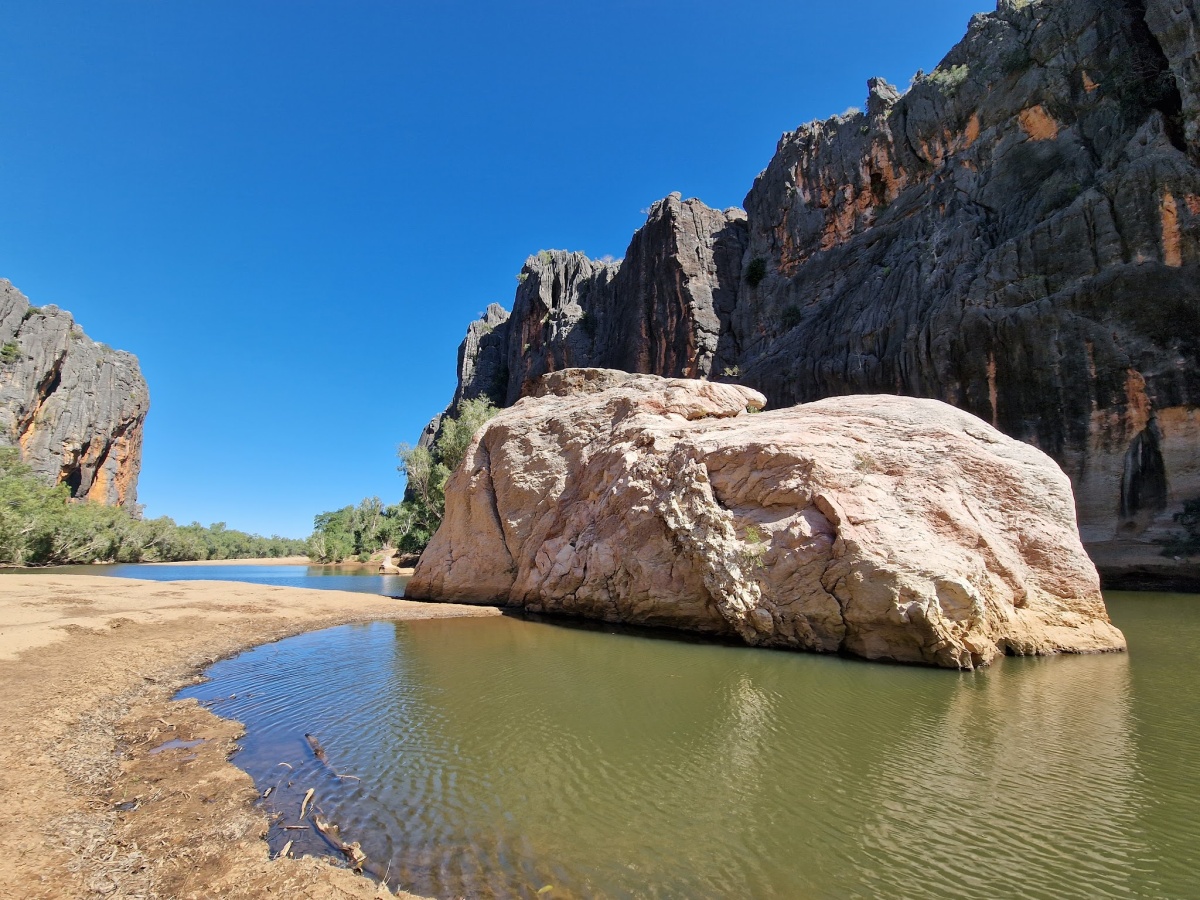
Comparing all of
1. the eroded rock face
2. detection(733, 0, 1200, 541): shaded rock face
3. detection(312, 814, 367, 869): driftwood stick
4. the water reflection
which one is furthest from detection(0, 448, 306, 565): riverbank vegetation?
the water reflection

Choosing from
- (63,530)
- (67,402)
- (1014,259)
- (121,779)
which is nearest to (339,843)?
(121,779)

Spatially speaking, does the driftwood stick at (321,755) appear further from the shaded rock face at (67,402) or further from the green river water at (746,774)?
the shaded rock face at (67,402)

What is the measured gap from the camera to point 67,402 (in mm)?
71188

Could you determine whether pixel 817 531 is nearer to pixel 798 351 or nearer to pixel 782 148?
pixel 798 351

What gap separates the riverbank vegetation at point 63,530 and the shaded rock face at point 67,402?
5669mm

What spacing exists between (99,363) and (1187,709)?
10336cm

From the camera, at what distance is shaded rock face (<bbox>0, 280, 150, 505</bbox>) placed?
212 feet

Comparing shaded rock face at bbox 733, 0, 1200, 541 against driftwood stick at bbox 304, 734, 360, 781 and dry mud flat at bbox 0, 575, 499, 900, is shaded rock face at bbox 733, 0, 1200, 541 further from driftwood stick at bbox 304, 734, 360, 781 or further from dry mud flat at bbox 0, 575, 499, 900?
dry mud flat at bbox 0, 575, 499, 900

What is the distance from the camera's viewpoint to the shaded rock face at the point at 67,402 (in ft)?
212

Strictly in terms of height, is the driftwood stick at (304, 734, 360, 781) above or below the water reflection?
below

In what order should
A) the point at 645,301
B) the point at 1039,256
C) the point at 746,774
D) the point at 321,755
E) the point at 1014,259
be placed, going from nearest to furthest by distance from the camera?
the point at 746,774 → the point at 321,755 → the point at 1039,256 → the point at 1014,259 → the point at 645,301

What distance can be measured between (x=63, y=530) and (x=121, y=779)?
57232 mm

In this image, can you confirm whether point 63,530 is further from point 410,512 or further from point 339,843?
point 339,843

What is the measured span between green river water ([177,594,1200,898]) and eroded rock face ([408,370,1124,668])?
101 centimetres
